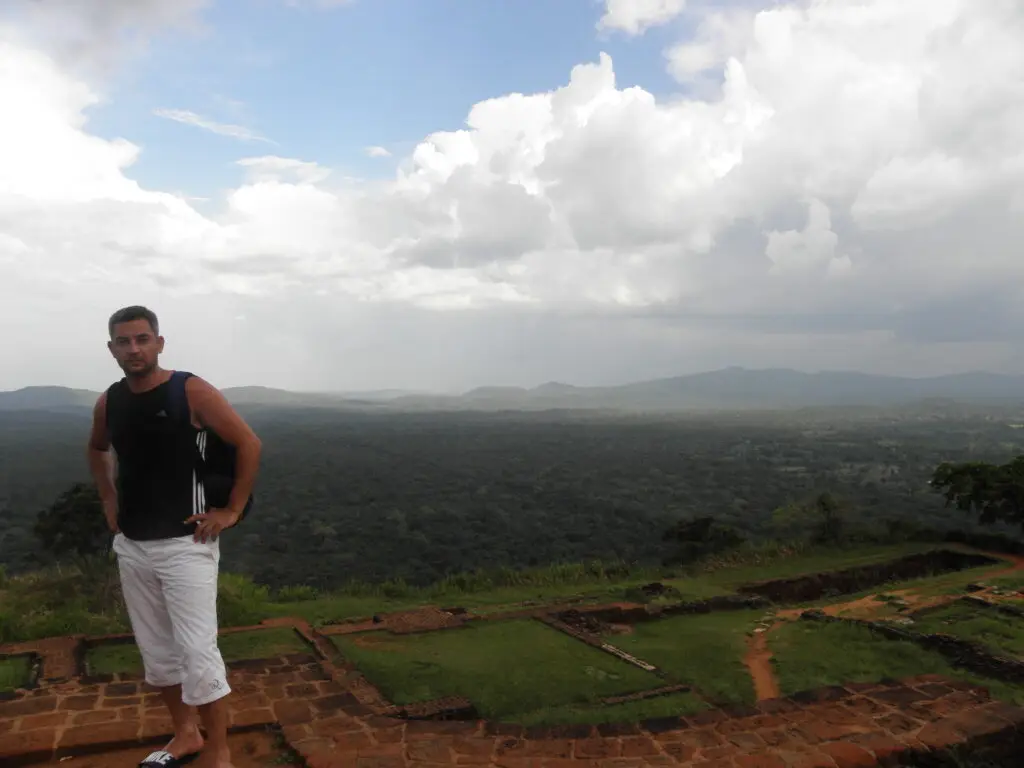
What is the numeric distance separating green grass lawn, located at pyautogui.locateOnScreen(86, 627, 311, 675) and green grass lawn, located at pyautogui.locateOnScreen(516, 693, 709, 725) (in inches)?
95.1

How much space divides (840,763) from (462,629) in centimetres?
480

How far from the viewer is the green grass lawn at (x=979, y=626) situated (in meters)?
7.37

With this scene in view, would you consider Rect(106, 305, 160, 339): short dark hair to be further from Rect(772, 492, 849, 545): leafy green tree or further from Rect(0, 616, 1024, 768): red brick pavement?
Rect(772, 492, 849, 545): leafy green tree

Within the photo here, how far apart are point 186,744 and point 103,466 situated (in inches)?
56.5

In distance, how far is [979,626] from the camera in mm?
7922

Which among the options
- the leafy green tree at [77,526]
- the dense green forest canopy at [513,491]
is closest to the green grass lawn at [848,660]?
the dense green forest canopy at [513,491]

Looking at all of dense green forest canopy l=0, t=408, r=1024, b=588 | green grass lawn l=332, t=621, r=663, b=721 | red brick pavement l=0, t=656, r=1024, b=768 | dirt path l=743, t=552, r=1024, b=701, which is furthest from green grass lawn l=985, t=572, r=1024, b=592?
dense green forest canopy l=0, t=408, r=1024, b=588

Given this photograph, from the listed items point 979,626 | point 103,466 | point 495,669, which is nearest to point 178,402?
point 103,466

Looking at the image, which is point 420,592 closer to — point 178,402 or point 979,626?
point 979,626

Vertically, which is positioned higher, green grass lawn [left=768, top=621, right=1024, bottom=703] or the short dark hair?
the short dark hair

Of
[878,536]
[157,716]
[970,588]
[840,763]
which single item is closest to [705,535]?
[878,536]

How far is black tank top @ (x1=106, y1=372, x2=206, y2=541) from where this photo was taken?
3244 mm

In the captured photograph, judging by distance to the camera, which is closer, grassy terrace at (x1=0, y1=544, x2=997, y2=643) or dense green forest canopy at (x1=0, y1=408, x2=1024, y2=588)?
grassy terrace at (x1=0, y1=544, x2=997, y2=643)

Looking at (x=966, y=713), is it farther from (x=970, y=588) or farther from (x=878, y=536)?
(x=878, y=536)
